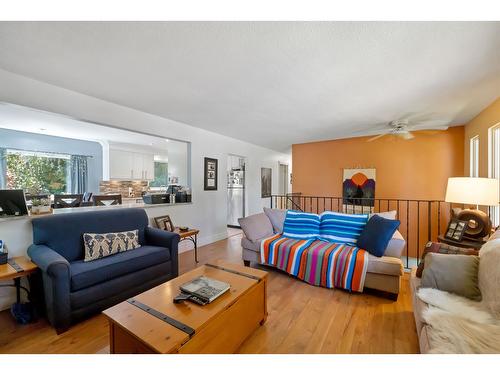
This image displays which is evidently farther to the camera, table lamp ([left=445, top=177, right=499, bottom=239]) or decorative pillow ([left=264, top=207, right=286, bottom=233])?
decorative pillow ([left=264, top=207, right=286, bottom=233])

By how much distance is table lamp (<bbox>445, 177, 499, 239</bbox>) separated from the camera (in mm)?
2232

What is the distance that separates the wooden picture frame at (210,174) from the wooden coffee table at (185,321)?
9.04 ft

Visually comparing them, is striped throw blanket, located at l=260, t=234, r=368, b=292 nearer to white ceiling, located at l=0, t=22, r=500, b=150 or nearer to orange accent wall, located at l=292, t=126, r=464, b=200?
white ceiling, located at l=0, t=22, r=500, b=150

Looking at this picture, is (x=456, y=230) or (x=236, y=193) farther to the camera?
(x=236, y=193)

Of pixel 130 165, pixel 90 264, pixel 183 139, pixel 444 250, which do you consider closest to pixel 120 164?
pixel 130 165

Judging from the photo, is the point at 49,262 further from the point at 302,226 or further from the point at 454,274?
the point at 454,274

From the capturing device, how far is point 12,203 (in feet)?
7.38

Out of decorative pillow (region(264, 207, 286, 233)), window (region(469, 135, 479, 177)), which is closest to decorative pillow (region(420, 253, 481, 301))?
decorative pillow (region(264, 207, 286, 233))

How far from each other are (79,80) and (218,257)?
2932mm

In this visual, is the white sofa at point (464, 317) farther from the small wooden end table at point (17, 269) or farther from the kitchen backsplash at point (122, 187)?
the kitchen backsplash at point (122, 187)

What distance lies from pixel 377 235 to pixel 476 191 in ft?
3.42

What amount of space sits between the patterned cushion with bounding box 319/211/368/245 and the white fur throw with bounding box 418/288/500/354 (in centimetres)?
133
